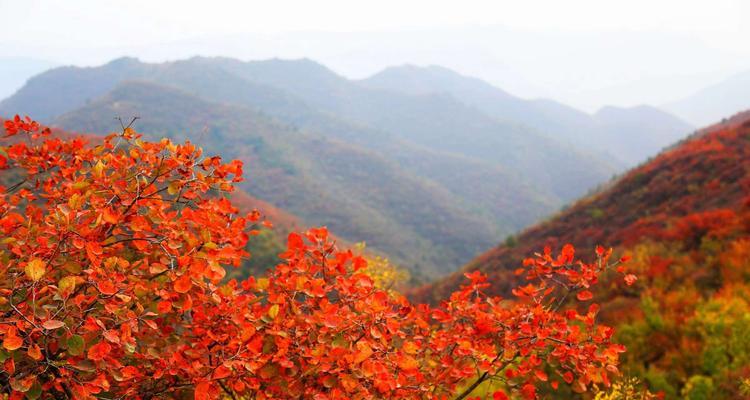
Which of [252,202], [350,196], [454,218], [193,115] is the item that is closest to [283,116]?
[193,115]

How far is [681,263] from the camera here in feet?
35.6

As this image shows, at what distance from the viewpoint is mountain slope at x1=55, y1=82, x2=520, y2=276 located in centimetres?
9081

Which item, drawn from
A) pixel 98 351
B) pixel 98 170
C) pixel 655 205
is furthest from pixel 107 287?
pixel 655 205

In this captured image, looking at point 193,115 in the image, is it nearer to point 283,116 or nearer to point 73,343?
point 283,116

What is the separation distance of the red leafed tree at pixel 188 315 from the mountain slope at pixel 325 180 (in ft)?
233

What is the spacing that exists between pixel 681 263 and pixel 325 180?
103853 millimetres

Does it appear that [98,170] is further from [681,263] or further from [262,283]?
→ [681,263]

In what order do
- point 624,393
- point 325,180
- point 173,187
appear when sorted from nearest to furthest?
1. point 173,187
2. point 624,393
3. point 325,180

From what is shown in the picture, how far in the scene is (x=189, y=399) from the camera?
113 inches

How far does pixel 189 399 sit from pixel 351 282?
1238 mm

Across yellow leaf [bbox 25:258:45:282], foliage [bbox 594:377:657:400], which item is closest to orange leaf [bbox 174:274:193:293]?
yellow leaf [bbox 25:258:45:282]

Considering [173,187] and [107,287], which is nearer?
[107,287]

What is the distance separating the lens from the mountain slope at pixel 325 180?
3575 inches

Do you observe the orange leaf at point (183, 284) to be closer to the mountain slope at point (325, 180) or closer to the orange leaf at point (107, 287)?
the orange leaf at point (107, 287)
